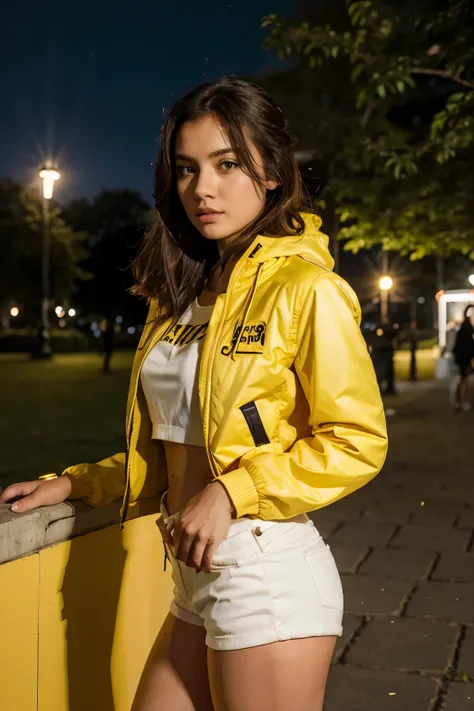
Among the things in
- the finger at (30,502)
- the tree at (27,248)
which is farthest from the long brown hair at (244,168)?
the tree at (27,248)

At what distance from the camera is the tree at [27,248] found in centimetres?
5516

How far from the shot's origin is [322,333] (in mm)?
1848

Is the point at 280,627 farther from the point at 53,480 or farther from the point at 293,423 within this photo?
the point at 53,480

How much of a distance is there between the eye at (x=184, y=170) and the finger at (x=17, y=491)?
0.92 metres

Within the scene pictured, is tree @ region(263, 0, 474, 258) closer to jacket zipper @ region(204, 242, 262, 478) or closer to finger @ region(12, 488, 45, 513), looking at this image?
jacket zipper @ region(204, 242, 262, 478)

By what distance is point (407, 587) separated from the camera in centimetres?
539

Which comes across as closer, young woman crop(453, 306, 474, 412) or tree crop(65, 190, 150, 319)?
young woman crop(453, 306, 474, 412)

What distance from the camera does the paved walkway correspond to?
3.91 metres

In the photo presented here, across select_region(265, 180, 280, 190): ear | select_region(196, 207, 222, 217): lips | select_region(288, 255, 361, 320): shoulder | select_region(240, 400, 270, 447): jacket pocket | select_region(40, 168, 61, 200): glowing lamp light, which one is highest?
select_region(40, 168, 61, 200): glowing lamp light

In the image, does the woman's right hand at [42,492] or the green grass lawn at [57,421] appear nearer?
the woman's right hand at [42,492]

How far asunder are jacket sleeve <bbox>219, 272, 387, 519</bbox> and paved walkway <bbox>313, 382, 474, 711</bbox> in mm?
2249

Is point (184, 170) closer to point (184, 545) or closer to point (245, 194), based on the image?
point (245, 194)

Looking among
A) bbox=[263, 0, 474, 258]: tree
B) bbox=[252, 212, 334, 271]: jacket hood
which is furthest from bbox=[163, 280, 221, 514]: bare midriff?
bbox=[263, 0, 474, 258]: tree

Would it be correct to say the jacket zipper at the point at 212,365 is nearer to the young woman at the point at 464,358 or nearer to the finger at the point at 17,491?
the finger at the point at 17,491
